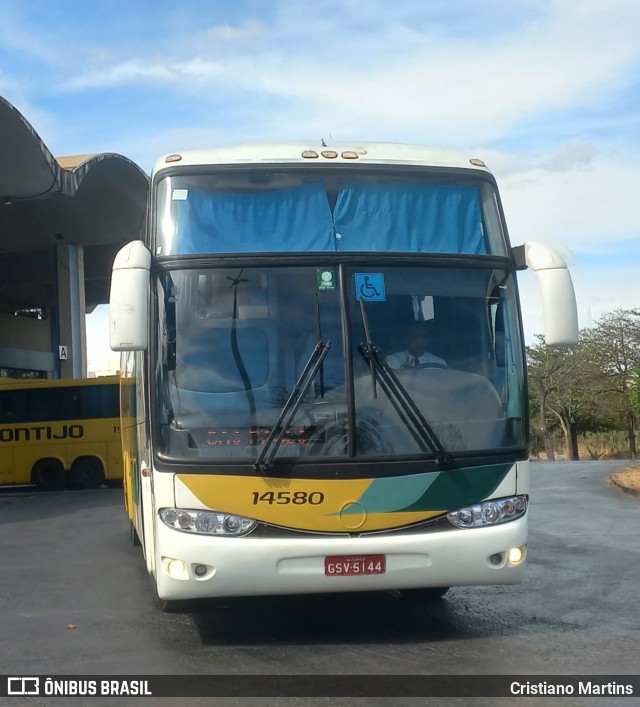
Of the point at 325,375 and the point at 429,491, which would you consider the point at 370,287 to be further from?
the point at 429,491

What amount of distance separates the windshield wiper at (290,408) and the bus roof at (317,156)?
151 cm

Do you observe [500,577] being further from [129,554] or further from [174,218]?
[129,554]

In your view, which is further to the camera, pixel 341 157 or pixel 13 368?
pixel 13 368

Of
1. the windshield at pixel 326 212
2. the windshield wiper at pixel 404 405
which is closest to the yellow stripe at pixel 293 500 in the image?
the windshield wiper at pixel 404 405

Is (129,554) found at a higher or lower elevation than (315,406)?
lower

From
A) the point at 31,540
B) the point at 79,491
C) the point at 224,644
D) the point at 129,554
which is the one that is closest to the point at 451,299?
the point at 224,644

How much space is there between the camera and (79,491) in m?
22.9

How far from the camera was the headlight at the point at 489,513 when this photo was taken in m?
6.22

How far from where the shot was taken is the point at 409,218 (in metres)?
6.78

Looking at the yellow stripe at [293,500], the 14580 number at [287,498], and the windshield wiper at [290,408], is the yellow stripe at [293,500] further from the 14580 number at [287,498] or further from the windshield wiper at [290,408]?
the windshield wiper at [290,408]

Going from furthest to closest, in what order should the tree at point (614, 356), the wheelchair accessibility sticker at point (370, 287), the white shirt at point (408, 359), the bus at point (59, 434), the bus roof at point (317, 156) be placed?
the tree at point (614, 356) → the bus at point (59, 434) → the bus roof at point (317, 156) → the wheelchair accessibility sticker at point (370, 287) → the white shirt at point (408, 359)

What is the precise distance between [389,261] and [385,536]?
1.82 meters

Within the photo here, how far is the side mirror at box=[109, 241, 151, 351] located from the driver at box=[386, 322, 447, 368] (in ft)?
5.22

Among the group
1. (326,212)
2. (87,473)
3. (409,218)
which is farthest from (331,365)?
(87,473)
